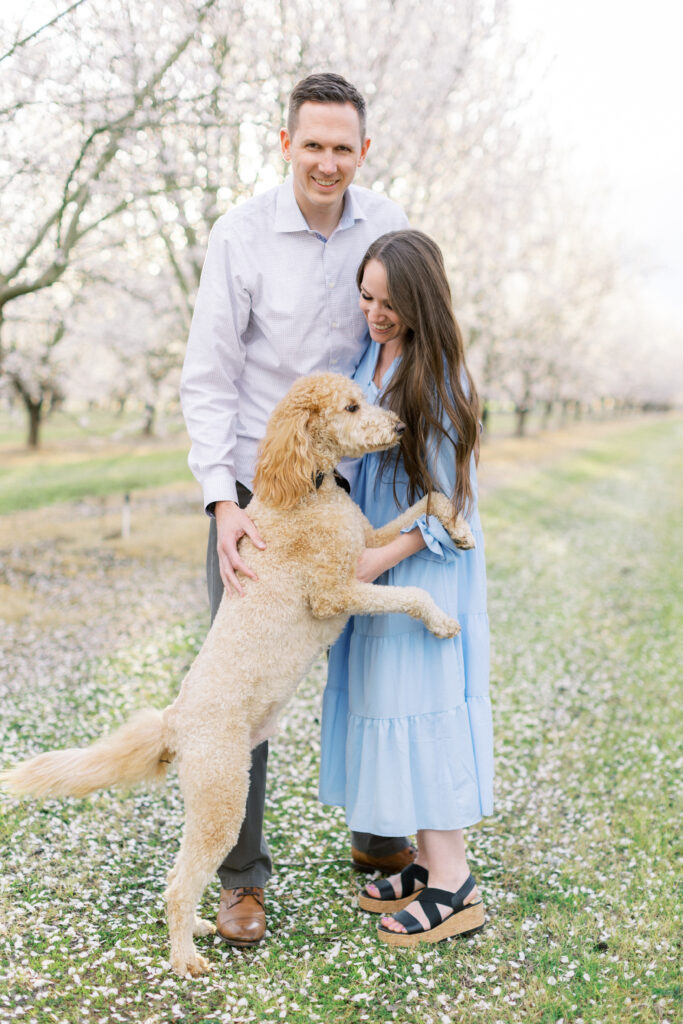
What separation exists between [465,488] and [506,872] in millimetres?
2143

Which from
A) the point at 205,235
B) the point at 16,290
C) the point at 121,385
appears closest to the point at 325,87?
the point at 16,290

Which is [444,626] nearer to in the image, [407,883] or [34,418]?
[407,883]

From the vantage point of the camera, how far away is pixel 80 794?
124 inches

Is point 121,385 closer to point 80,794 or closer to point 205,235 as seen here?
point 205,235

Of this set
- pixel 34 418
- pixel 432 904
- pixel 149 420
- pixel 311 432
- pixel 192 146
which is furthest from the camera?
pixel 149 420

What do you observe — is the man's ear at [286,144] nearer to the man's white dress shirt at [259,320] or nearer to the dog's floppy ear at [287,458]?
the man's white dress shirt at [259,320]

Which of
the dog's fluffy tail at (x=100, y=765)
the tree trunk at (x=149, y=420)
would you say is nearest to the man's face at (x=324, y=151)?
the dog's fluffy tail at (x=100, y=765)

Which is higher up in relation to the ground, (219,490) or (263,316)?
(263,316)

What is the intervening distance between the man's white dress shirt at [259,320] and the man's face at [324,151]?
0.15 m

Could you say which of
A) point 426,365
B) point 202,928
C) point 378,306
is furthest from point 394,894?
point 378,306

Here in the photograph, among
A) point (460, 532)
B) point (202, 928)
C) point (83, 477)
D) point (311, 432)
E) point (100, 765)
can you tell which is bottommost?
A: point (83, 477)

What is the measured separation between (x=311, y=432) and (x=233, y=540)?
0.57m

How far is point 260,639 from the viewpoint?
127 inches

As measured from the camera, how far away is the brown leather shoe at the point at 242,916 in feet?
11.2
